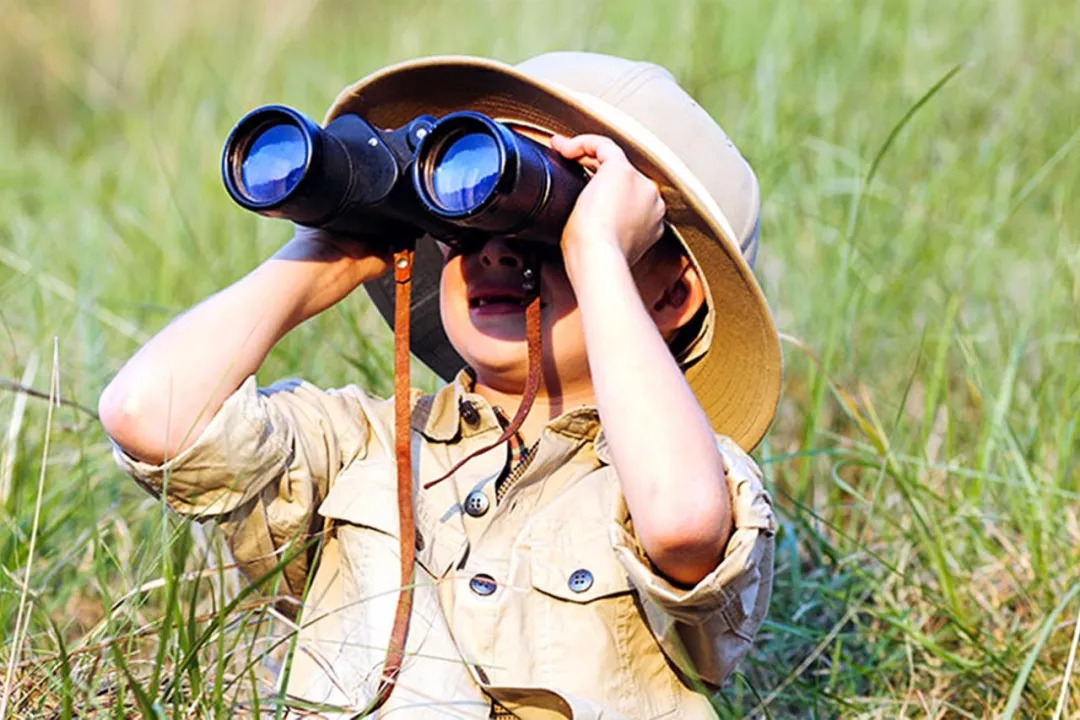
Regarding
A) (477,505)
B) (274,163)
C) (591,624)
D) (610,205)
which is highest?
(274,163)

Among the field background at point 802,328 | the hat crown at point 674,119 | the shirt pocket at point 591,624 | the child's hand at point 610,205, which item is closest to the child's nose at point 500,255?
the child's hand at point 610,205

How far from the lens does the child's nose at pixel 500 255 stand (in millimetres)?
2100

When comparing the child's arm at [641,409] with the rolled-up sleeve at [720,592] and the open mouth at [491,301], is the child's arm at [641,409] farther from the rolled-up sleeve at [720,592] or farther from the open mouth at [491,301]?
the open mouth at [491,301]

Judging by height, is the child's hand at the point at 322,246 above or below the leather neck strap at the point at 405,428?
above

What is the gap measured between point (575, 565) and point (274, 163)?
0.61m

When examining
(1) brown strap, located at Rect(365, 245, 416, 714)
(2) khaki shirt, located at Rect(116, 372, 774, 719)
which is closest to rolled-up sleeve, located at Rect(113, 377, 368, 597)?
(2) khaki shirt, located at Rect(116, 372, 774, 719)

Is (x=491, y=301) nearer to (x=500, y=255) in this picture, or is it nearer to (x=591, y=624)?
(x=500, y=255)

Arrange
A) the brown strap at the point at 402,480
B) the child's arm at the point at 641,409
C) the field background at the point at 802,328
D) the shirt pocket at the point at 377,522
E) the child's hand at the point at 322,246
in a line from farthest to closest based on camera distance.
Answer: the field background at the point at 802,328
the child's hand at the point at 322,246
the shirt pocket at the point at 377,522
the brown strap at the point at 402,480
the child's arm at the point at 641,409

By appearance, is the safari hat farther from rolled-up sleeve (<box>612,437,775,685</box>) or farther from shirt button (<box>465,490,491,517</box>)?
shirt button (<box>465,490,491,517</box>)

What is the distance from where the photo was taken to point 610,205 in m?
1.98

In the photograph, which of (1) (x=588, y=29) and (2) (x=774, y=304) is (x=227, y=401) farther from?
(1) (x=588, y=29)

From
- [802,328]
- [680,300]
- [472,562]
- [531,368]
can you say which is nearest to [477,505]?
[472,562]

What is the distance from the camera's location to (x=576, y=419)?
6.95 ft

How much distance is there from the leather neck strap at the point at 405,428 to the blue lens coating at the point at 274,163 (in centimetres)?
23
